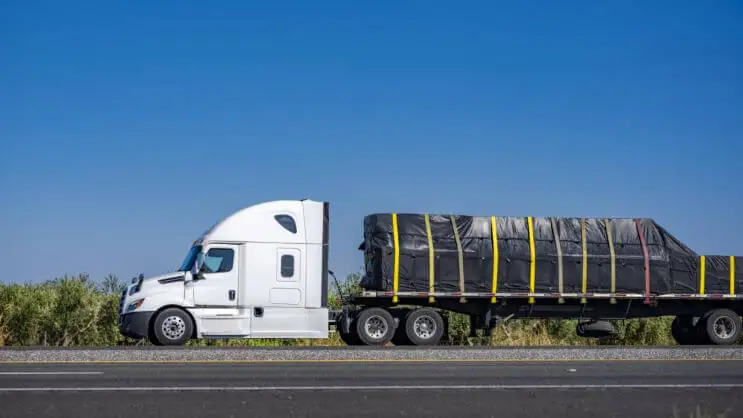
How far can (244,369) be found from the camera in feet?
49.8

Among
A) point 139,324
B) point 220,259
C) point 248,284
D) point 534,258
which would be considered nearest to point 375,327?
point 248,284

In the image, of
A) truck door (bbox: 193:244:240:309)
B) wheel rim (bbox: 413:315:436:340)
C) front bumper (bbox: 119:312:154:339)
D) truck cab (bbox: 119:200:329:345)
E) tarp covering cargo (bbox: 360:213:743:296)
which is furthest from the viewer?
tarp covering cargo (bbox: 360:213:743:296)

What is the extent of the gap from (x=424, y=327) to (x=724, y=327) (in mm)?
7265

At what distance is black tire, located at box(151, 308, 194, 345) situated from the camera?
2070 cm

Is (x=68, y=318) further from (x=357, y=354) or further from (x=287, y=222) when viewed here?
(x=357, y=354)

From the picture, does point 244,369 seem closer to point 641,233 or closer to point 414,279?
point 414,279

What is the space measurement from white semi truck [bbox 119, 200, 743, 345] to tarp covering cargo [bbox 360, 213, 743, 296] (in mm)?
305

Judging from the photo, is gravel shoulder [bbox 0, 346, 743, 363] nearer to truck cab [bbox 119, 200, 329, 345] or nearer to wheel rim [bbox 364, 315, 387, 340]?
truck cab [bbox 119, 200, 329, 345]

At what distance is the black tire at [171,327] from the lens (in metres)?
20.7

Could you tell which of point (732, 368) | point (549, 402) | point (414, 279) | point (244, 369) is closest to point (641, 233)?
point (414, 279)

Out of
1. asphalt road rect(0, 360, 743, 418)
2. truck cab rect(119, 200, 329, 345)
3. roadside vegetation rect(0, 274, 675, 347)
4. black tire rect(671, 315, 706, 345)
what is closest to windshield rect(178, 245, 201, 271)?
A: truck cab rect(119, 200, 329, 345)

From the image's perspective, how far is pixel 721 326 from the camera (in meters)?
24.0

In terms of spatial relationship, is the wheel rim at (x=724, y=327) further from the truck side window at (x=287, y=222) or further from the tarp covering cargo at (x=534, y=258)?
the truck side window at (x=287, y=222)

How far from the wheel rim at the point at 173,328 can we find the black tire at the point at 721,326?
1203cm
